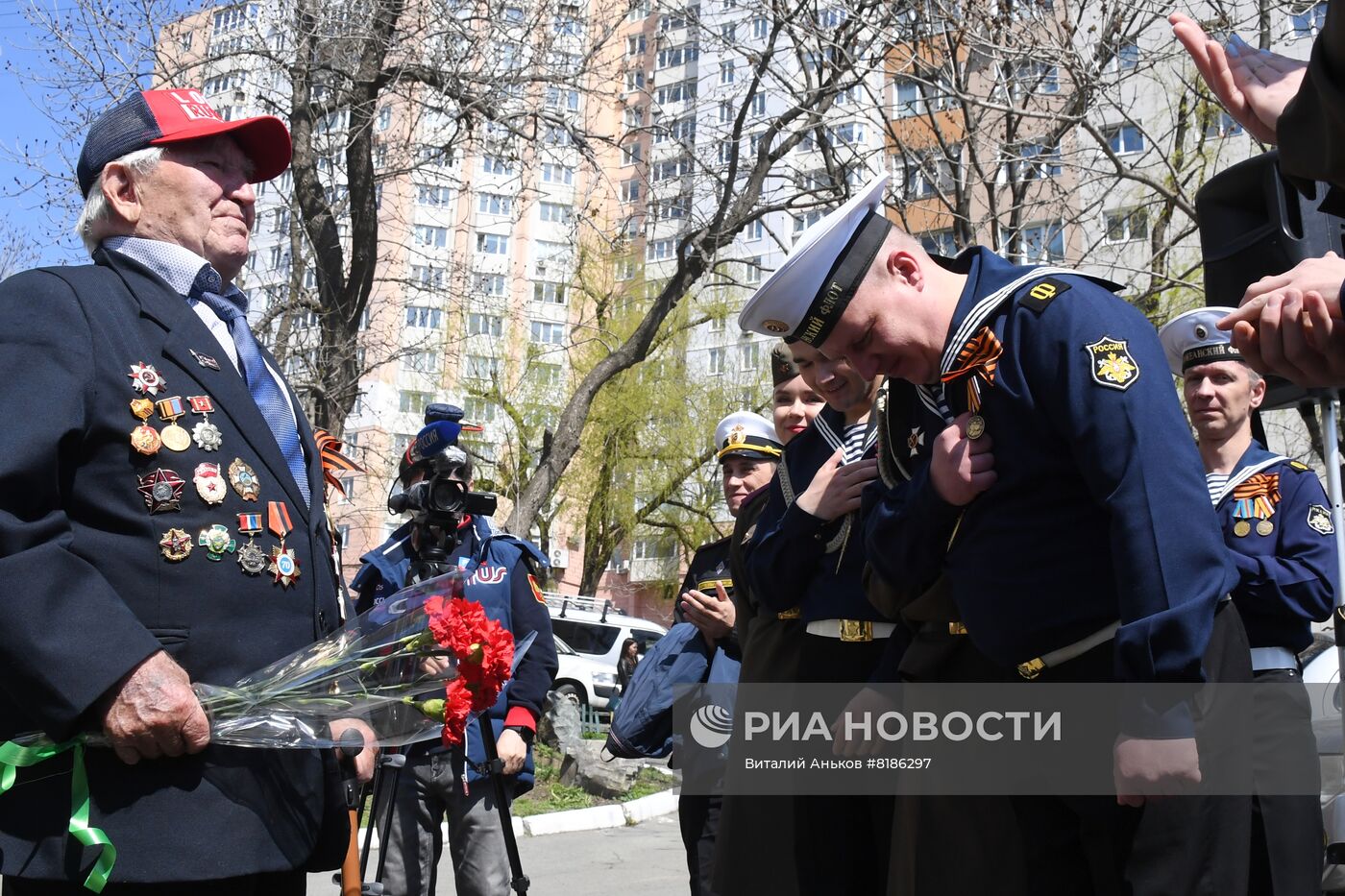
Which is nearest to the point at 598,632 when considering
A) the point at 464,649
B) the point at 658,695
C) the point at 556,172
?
the point at 556,172

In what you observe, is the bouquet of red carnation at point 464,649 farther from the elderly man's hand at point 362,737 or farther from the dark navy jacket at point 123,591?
the dark navy jacket at point 123,591

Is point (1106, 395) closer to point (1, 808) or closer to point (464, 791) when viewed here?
point (1, 808)

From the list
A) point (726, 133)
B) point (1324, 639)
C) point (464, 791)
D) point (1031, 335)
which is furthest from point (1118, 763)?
point (726, 133)

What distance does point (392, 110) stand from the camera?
13.1m

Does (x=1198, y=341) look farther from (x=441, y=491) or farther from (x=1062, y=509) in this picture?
(x=441, y=491)

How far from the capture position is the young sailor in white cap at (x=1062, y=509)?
8.18 ft

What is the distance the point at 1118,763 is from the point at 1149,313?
15305mm

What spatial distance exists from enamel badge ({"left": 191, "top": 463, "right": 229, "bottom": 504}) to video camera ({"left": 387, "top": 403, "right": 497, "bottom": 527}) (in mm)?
2373

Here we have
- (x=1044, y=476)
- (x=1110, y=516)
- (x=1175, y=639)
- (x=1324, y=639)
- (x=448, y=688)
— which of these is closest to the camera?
(x=1175, y=639)

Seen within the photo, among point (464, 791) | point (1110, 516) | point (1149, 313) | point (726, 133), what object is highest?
point (726, 133)

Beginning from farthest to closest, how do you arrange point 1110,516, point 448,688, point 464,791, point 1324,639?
point 1324,639
point 464,791
point 448,688
point 1110,516

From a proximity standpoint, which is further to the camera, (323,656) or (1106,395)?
(323,656)

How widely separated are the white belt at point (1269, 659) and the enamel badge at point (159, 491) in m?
3.19

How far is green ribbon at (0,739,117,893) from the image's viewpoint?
2445 millimetres
